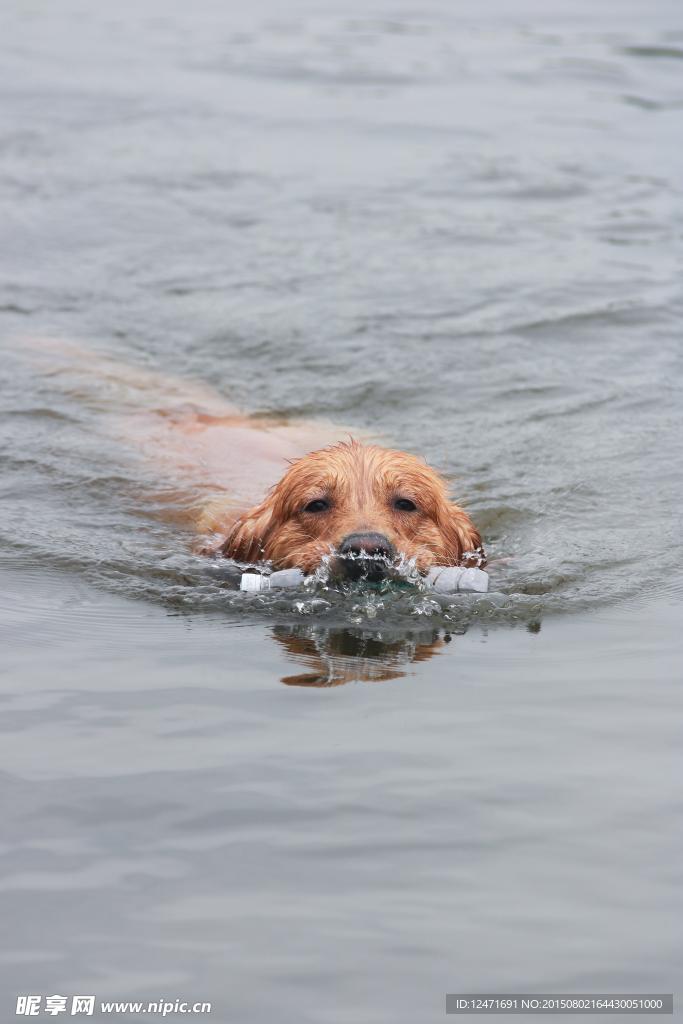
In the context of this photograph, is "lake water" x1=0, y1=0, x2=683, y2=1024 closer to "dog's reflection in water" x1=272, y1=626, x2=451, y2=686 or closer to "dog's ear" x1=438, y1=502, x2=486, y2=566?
"dog's reflection in water" x1=272, y1=626, x2=451, y2=686

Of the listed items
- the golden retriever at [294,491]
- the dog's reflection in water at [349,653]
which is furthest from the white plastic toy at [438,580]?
the dog's reflection in water at [349,653]

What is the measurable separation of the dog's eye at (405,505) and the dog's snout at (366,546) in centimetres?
43

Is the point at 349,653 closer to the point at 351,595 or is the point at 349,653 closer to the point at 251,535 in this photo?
the point at 351,595

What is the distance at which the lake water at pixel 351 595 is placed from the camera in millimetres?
3283

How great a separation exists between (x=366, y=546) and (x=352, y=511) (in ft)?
1.25

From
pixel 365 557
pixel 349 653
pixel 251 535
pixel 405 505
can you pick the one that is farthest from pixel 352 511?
pixel 349 653

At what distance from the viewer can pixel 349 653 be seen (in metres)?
5.16

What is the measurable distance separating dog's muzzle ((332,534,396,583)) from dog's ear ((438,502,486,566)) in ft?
2.23

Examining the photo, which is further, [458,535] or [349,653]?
[458,535]

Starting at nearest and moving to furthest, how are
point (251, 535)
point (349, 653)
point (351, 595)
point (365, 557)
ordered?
point (349, 653)
point (365, 557)
point (351, 595)
point (251, 535)

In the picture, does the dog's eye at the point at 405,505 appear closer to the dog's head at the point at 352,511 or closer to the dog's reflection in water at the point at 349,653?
the dog's head at the point at 352,511

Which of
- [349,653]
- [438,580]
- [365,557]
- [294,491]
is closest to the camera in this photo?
[349,653]

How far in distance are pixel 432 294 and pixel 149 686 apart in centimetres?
721

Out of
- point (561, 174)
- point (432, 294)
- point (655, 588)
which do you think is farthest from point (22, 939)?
point (561, 174)
